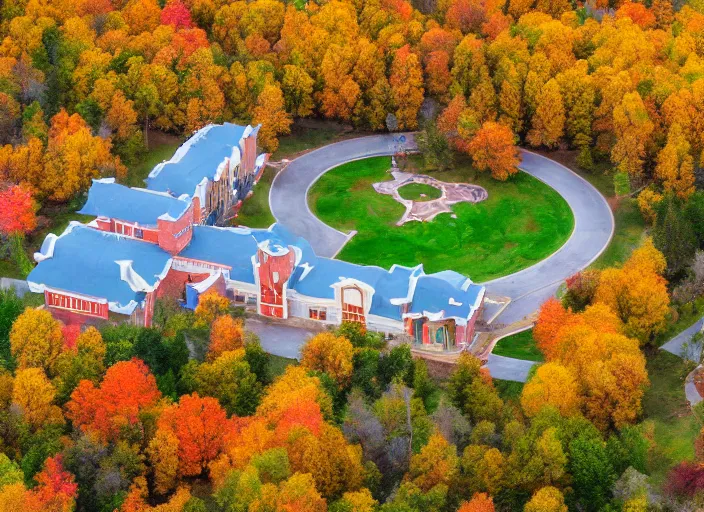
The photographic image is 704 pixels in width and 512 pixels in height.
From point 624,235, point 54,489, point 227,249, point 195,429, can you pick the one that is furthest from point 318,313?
point 624,235

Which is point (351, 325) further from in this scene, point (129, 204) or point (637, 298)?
point (129, 204)

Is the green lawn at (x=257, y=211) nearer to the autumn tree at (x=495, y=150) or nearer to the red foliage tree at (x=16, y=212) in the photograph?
the red foliage tree at (x=16, y=212)

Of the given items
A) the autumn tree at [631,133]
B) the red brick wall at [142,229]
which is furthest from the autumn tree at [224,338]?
the autumn tree at [631,133]

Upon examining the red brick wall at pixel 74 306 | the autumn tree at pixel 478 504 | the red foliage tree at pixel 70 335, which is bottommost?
the red brick wall at pixel 74 306

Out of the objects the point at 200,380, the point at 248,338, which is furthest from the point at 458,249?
the point at 200,380

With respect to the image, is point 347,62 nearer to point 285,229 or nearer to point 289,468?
point 285,229

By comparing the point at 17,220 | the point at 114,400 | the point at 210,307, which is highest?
the point at 114,400

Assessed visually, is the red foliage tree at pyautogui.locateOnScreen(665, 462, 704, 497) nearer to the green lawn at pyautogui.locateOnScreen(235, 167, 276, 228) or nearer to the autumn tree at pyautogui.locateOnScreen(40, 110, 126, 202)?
the green lawn at pyautogui.locateOnScreen(235, 167, 276, 228)
